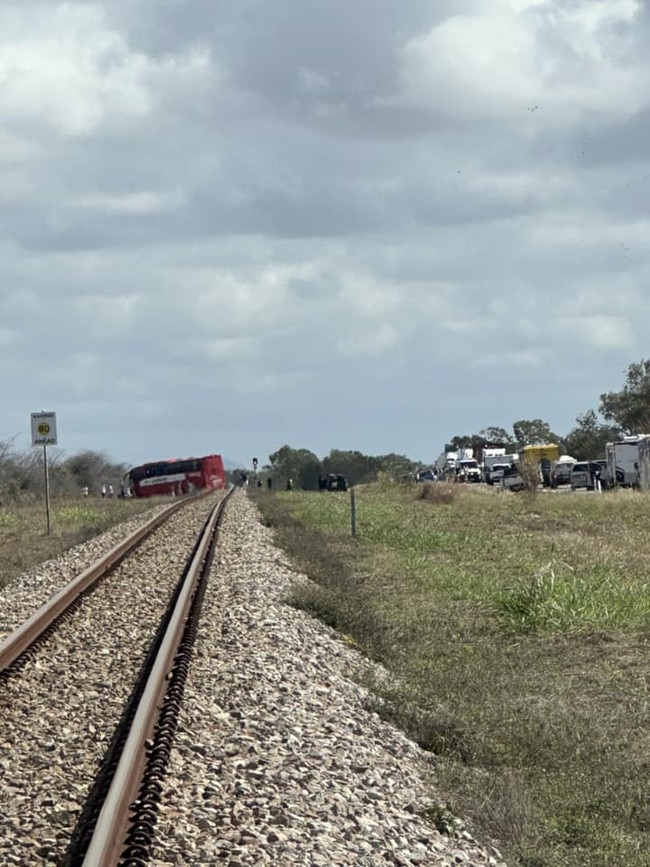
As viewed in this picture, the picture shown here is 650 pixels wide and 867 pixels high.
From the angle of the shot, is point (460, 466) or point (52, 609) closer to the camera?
point (52, 609)

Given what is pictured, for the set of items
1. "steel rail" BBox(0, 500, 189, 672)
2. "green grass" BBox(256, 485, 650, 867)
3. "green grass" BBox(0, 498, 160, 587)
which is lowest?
"green grass" BBox(256, 485, 650, 867)

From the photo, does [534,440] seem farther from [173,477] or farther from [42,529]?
[42,529]

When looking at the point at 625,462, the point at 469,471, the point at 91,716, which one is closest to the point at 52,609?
the point at 91,716

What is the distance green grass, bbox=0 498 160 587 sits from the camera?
79.8 feet

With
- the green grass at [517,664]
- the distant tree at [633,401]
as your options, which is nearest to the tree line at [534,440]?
the distant tree at [633,401]

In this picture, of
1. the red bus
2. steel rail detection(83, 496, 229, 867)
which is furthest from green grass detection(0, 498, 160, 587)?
the red bus

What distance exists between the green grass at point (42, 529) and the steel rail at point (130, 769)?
9.34m

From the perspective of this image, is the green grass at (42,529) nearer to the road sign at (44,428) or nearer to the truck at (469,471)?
the road sign at (44,428)

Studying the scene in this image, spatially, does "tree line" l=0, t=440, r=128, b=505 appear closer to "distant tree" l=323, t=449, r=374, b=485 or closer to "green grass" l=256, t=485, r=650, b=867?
"green grass" l=256, t=485, r=650, b=867

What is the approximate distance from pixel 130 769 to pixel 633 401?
401 feet

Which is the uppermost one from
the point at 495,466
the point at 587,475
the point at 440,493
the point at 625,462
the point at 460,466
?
the point at 460,466

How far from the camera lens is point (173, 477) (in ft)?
270

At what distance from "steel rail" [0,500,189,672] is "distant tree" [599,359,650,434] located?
4016 inches

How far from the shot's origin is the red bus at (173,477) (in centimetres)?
8194
